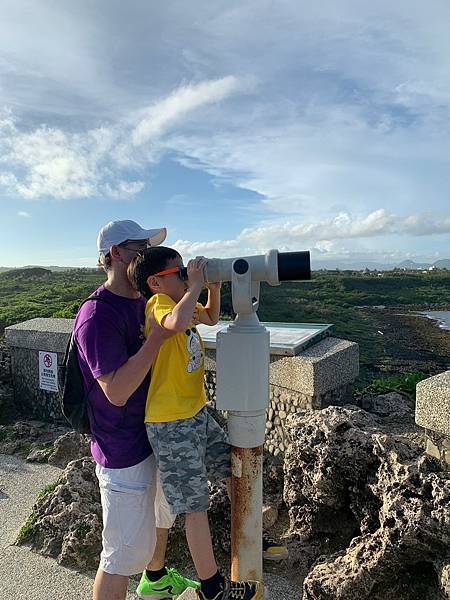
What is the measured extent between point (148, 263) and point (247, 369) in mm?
629

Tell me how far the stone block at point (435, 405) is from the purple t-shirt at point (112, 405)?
4.88 feet

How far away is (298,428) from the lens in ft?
11.0

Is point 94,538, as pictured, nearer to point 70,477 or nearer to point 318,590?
point 70,477

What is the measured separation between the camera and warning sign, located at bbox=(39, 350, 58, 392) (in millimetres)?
Result: 6570

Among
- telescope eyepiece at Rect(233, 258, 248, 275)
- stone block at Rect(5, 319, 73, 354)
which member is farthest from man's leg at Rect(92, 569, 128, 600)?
stone block at Rect(5, 319, 73, 354)

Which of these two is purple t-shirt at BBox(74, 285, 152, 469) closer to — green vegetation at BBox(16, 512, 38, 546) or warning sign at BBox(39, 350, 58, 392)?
green vegetation at BBox(16, 512, 38, 546)

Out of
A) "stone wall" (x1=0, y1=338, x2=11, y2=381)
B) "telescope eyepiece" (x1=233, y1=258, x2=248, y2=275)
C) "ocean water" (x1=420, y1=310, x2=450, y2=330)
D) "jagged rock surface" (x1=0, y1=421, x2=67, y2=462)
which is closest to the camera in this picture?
"telescope eyepiece" (x1=233, y1=258, x2=248, y2=275)

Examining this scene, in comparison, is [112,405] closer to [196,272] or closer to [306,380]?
[196,272]

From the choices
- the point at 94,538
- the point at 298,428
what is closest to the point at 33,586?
the point at 94,538

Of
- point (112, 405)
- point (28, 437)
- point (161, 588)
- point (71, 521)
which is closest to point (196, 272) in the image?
point (112, 405)

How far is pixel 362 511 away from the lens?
2979 millimetres

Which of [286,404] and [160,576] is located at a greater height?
[286,404]

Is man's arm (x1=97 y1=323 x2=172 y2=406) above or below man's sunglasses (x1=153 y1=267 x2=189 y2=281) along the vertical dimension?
below

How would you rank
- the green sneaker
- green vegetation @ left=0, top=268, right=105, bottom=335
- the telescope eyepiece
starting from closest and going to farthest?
the telescope eyepiece < the green sneaker < green vegetation @ left=0, top=268, right=105, bottom=335
